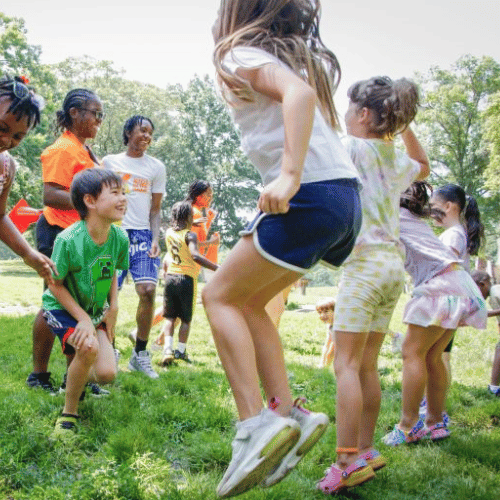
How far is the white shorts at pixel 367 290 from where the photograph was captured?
2889 mm

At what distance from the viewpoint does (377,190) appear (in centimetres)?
307

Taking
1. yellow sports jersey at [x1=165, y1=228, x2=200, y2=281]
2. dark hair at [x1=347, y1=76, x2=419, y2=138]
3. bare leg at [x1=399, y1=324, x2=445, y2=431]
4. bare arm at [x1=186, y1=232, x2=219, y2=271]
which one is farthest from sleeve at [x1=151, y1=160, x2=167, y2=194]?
bare leg at [x1=399, y1=324, x2=445, y2=431]

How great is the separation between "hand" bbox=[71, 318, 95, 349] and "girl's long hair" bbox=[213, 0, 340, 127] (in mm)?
1783

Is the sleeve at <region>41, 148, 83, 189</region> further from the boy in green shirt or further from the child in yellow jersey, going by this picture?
the child in yellow jersey

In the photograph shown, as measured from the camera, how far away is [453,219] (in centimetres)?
437

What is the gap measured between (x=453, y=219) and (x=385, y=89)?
5.19 feet

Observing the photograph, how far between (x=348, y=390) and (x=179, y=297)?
13.2ft

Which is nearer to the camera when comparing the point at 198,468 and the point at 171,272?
the point at 198,468

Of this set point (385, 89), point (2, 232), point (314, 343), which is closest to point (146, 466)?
point (2, 232)

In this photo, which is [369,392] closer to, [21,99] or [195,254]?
[21,99]

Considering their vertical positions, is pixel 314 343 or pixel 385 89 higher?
pixel 385 89

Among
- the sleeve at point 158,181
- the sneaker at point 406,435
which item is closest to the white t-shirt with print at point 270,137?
the sneaker at point 406,435

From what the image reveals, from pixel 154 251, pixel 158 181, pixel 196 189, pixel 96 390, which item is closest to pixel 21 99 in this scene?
pixel 96 390

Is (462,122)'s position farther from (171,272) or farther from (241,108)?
(241,108)
